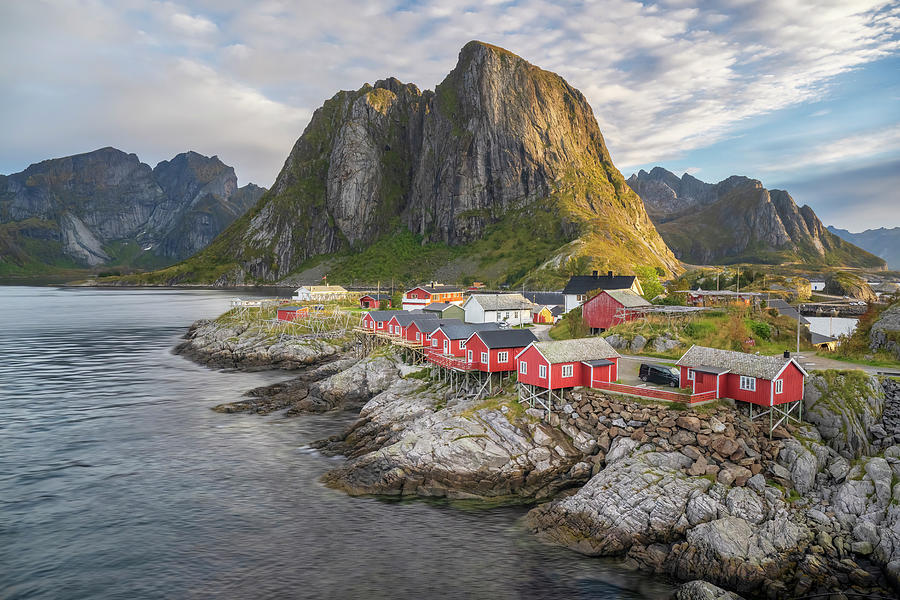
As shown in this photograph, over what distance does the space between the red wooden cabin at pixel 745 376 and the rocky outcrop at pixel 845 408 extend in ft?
4.42

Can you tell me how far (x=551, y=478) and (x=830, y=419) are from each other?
63.1 ft

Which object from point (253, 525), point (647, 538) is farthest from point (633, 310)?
point (253, 525)

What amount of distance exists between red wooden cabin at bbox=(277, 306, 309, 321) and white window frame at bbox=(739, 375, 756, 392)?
77315 mm

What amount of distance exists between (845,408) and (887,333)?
16660 mm

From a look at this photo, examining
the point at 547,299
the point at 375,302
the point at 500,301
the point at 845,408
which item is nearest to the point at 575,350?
the point at 845,408

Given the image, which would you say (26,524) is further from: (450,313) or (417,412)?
(450,313)

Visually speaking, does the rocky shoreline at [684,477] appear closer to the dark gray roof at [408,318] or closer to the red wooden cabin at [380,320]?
the dark gray roof at [408,318]

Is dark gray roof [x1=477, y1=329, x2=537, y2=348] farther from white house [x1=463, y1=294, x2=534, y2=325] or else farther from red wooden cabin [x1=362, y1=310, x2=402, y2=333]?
red wooden cabin [x1=362, y1=310, x2=402, y2=333]

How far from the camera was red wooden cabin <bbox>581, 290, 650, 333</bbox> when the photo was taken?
219 feet

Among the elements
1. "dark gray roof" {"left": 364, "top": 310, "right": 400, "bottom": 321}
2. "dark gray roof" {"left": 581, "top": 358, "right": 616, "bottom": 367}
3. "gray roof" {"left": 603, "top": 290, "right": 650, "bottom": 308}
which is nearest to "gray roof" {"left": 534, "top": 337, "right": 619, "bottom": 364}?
"dark gray roof" {"left": 581, "top": 358, "right": 616, "bottom": 367}

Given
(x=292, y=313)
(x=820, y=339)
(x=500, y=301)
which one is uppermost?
(x=500, y=301)

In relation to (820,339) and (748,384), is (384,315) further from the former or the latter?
(820,339)

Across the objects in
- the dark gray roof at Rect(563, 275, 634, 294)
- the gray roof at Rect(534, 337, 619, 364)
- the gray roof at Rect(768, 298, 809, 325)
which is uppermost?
the dark gray roof at Rect(563, 275, 634, 294)

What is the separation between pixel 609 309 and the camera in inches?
2660
